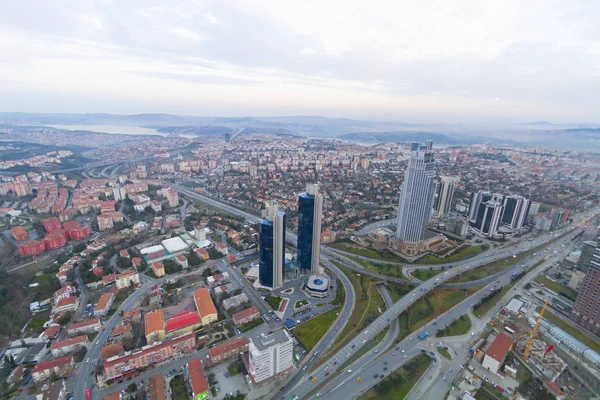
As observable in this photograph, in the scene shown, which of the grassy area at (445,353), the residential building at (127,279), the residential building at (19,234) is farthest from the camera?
Answer: the residential building at (19,234)

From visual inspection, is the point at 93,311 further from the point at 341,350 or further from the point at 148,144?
the point at 148,144

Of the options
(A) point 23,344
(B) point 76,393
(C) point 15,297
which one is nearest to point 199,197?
(C) point 15,297

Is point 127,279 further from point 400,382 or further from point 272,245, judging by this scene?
point 400,382

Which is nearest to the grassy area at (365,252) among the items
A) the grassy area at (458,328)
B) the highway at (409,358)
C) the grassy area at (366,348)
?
the highway at (409,358)

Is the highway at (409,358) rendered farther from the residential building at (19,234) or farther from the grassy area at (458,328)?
the residential building at (19,234)

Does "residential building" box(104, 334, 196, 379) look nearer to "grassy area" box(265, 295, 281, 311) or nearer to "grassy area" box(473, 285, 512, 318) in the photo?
"grassy area" box(265, 295, 281, 311)

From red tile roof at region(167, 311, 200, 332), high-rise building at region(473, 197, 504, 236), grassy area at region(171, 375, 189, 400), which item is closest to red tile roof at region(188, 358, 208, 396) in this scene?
grassy area at region(171, 375, 189, 400)

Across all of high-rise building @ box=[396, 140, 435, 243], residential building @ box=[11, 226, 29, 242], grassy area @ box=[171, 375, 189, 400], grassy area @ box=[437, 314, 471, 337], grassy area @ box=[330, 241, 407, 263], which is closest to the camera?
grassy area @ box=[171, 375, 189, 400]
